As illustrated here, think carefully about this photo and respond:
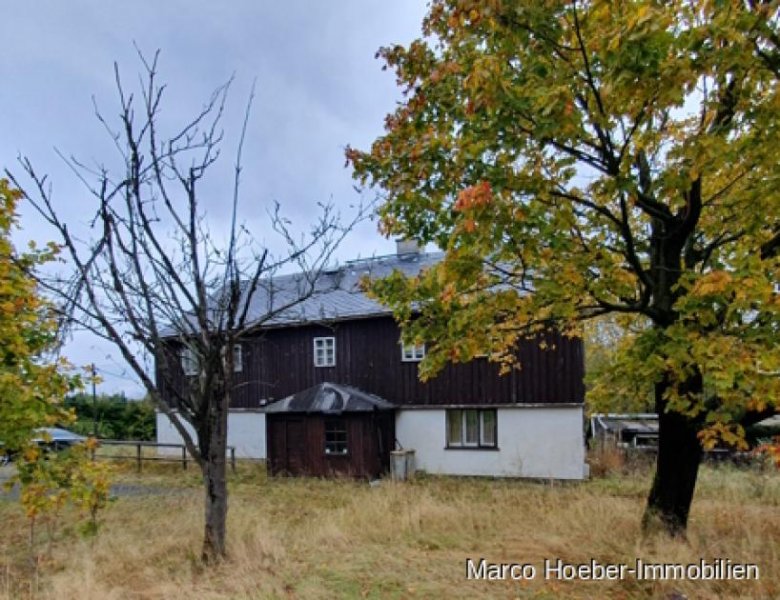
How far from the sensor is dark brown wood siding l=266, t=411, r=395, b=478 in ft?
56.6

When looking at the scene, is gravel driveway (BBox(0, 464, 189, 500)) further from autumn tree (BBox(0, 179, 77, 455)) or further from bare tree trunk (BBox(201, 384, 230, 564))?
autumn tree (BBox(0, 179, 77, 455))

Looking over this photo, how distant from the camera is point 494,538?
24.7 ft

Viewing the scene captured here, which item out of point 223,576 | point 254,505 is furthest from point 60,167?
point 254,505

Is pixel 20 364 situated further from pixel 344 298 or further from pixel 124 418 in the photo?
pixel 124 418

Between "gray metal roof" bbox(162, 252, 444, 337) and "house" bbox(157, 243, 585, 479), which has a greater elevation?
"gray metal roof" bbox(162, 252, 444, 337)

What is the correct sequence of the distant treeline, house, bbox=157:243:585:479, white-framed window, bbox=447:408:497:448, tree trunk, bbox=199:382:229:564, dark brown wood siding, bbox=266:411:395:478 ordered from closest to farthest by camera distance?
tree trunk, bbox=199:382:229:564 < house, bbox=157:243:585:479 < white-framed window, bbox=447:408:497:448 < dark brown wood siding, bbox=266:411:395:478 < the distant treeline

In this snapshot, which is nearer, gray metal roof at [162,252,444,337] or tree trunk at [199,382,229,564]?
tree trunk at [199,382,229,564]

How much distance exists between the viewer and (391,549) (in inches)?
282

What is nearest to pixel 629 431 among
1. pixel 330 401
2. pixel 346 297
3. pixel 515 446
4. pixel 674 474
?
pixel 515 446

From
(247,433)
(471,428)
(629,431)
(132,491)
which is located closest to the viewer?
(132,491)

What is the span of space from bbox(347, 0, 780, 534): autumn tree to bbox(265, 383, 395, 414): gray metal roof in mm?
10629

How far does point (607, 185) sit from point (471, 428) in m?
13.3

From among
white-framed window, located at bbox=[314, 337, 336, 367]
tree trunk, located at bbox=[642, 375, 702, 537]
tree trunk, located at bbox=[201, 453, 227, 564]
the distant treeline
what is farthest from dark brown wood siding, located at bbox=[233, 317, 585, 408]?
the distant treeline

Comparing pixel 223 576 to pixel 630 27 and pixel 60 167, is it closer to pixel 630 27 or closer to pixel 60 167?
pixel 60 167
